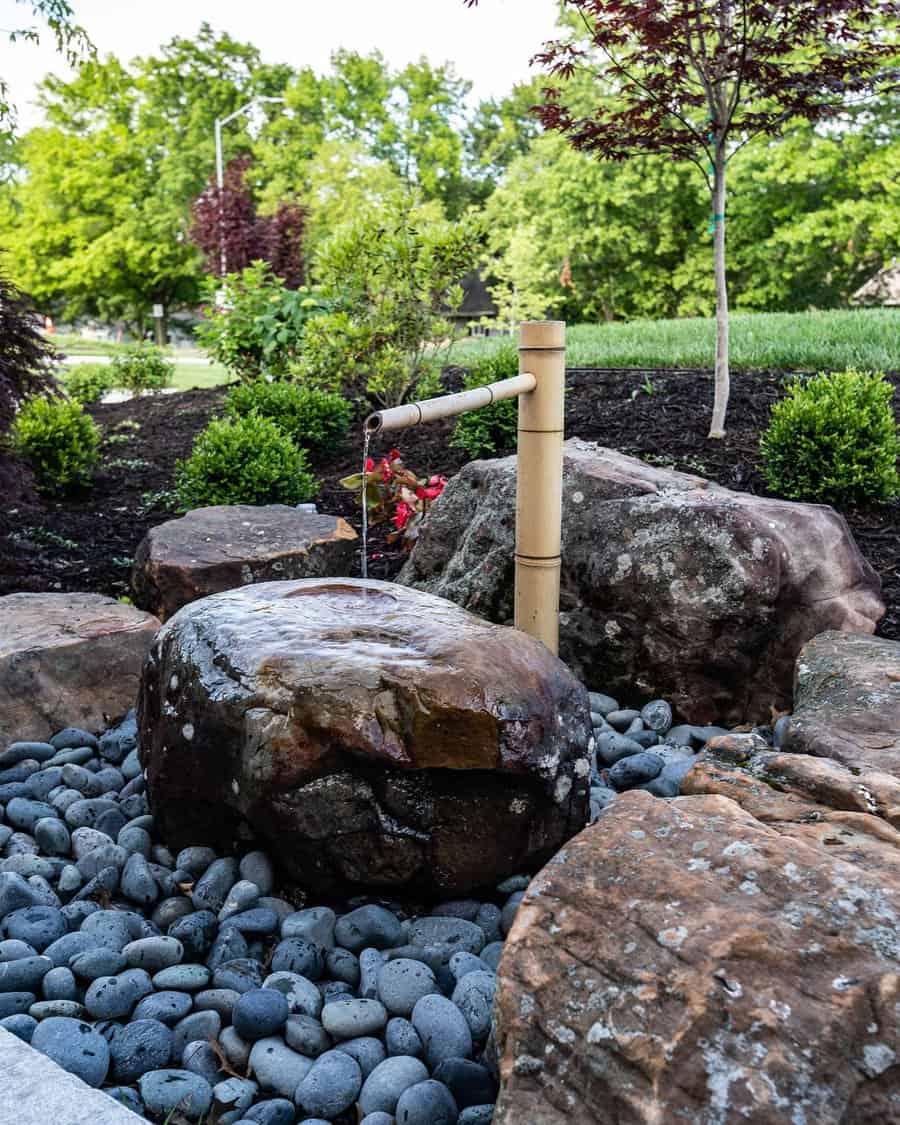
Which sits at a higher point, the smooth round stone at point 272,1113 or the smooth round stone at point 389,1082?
the smooth round stone at point 389,1082

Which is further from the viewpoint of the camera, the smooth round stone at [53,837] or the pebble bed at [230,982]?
the smooth round stone at [53,837]

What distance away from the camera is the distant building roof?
2616 centimetres

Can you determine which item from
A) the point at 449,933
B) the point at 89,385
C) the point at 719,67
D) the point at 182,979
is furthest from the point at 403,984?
the point at 89,385

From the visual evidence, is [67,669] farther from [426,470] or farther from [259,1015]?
[426,470]

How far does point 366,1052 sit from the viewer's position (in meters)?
1.94

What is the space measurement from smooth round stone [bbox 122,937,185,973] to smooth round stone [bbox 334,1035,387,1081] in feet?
1.59

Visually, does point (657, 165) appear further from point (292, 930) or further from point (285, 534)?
point (292, 930)

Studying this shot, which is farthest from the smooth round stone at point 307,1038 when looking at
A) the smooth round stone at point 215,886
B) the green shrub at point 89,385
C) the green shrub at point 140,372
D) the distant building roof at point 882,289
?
the distant building roof at point 882,289

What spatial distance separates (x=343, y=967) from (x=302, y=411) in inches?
224

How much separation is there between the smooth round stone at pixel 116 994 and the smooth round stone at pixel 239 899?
0.89ft

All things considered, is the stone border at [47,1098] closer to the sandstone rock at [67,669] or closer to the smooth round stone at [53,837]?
the smooth round stone at [53,837]

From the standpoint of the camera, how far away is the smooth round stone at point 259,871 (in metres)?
2.48

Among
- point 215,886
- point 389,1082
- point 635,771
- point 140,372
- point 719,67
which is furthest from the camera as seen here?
point 140,372

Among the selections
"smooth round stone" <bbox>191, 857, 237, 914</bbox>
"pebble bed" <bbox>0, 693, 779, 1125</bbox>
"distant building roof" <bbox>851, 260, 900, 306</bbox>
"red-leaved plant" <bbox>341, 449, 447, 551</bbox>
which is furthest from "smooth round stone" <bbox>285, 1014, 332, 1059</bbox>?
"distant building roof" <bbox>851, 260, 900, 306</bbox>
